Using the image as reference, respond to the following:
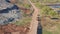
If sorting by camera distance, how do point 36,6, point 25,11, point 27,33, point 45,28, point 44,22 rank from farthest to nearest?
point 36,6 < point 25,11 < point 44,22 < point 45,28 < point 27,33

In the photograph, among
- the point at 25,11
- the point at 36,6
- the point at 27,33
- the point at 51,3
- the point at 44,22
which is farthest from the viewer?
the point at 51,3

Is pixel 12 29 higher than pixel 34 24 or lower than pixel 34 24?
lower

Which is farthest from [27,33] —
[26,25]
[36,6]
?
[36,6]

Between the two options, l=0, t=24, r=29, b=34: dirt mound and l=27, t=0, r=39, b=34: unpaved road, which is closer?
l=27, t=0, r=39, b=34: unpaved road

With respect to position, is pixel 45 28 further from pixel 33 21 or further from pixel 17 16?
pixel 17 16

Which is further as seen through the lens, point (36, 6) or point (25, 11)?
point (36, 6)

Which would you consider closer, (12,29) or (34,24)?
(12,29)

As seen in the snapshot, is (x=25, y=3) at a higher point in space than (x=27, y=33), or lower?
higher

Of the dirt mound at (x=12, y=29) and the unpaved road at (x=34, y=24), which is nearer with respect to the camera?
the unpaved road at (x=34, y=24)

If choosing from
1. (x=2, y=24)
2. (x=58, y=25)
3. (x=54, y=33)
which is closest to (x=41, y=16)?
(x=58, y=25)

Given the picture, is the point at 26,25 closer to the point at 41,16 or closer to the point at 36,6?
the point at 41,16
